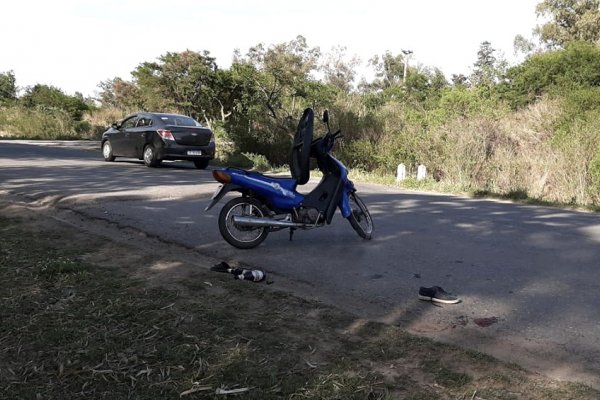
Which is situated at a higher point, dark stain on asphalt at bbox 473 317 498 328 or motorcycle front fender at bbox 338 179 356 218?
motorcycle front fender at bbox 338 179 356 218

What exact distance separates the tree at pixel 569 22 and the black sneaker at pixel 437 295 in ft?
136

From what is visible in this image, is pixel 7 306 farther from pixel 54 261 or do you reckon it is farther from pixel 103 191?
pixel 103 191

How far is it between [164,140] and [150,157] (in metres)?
0.77

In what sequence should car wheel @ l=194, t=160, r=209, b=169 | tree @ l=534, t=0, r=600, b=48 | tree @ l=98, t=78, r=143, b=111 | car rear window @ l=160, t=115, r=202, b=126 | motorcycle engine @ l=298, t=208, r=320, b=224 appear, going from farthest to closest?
tree @ l=534, t=0, r=600, b=48 → tree @ l=98, t=78, r=143, b=111 → car wheel @ l=194, t=160, r=209, b=169 → car rear window @ l=160, t=115, r=202, b=126 → motorcycle engine @ l=298, t=208, r=320, b=224

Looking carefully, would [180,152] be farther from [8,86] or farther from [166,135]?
[8,86]

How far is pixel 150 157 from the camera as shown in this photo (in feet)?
54.1

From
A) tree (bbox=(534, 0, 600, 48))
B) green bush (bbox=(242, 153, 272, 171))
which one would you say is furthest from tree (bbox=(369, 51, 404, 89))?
green bush (bbox=(242, 153, 272, 171))

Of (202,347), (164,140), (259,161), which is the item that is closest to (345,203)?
(202,347)

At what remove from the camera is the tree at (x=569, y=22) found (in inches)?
1615

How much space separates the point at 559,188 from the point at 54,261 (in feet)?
40.1

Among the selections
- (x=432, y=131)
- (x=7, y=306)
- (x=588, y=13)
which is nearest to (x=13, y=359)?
(x=7, y=306)

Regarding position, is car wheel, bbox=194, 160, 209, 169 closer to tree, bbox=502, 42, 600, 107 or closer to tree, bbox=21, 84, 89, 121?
tree, bbox=502, 42, 600, 107

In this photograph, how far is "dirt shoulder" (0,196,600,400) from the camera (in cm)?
304

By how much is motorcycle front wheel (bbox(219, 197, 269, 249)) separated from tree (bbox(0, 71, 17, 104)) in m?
53.3
